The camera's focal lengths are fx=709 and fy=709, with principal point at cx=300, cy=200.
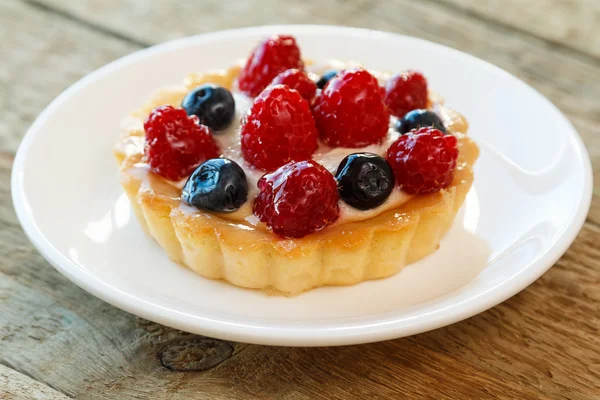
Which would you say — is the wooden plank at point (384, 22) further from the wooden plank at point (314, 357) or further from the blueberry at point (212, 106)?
the wooden plank at point (314, 357)

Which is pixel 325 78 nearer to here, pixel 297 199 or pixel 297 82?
pixel 297 82

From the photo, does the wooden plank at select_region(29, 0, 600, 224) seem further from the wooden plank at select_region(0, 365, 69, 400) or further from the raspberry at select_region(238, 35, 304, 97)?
the wooden plank at select_region(0, 365, 69, 400)

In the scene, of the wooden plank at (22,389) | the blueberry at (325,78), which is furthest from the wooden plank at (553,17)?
the wooden plank at (22,389)

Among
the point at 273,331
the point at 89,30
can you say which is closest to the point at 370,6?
the point at 89,30

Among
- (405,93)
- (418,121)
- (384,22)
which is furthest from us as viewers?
(384,22)

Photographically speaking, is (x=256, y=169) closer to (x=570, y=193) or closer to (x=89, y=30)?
(x=570, y=193)

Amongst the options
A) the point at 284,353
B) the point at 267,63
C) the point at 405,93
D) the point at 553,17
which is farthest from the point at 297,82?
the point at 553,17
